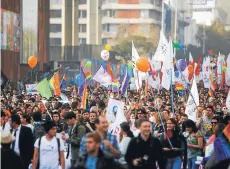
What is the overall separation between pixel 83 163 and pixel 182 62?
1197 inches

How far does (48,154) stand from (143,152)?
4.60 ft

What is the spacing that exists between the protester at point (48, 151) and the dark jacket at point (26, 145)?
125 cm

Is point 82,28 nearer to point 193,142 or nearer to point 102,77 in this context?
point 102,77

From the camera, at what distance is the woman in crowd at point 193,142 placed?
53.4ft

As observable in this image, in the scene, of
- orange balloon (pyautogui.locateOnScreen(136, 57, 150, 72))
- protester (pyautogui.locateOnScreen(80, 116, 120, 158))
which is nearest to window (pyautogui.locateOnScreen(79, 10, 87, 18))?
orange balloon (pyautogui.locateOnScreen(136, 57, 150, 72))

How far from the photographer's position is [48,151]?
13008 millimetres

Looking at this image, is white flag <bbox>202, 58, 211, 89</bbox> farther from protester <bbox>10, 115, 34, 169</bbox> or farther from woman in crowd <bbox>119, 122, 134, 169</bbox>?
woman in crowd <bbox>119, 122, 134, 169</bbox>

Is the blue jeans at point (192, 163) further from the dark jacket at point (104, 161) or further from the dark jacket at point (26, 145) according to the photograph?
the dark jacket at point (104, 161)

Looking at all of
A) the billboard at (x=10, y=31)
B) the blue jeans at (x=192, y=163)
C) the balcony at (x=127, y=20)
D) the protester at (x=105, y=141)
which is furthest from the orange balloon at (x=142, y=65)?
the balcony at (x=127, y=20)

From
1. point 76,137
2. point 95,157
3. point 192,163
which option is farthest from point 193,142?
point 95,157

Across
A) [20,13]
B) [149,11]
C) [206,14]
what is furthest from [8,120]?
[206,14]

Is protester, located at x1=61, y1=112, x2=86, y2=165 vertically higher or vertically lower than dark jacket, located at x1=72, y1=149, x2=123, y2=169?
lower

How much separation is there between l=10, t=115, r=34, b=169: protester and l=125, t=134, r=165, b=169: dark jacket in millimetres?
2466

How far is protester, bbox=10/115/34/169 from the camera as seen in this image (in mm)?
14289
